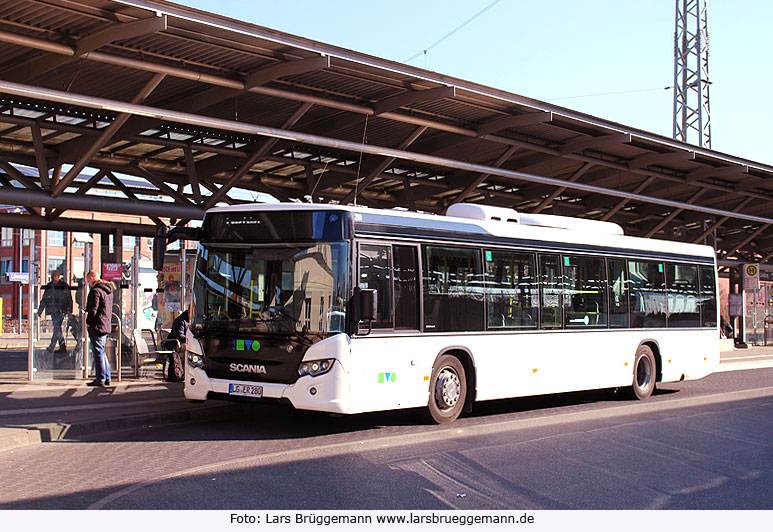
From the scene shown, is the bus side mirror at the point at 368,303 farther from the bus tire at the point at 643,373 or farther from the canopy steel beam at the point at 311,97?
the bus tire at the point at 643,373

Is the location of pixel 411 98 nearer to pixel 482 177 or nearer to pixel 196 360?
pixel 482 177

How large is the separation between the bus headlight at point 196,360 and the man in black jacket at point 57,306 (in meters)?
5.99

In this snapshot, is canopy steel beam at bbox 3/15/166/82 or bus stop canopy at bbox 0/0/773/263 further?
bus stop canopy at bbox 0/0/773/263

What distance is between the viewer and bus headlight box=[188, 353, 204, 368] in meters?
11.0

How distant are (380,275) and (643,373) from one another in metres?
7.11

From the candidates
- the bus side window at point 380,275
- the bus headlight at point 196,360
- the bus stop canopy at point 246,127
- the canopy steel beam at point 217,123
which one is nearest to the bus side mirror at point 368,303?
the bus side window at point 380,275

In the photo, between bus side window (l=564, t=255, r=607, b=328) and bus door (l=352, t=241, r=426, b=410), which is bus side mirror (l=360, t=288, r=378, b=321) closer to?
bus door (l=352, t=241, r=426, b=410)

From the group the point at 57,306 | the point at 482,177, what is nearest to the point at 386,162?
the point at 482,177

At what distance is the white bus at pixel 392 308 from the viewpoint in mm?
10297

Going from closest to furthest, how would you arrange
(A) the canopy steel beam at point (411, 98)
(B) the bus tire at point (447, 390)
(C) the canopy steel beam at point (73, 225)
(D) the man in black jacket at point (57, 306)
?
(B) the bus tire at point (447, 390)
(D) the man in black jacket at point (57, 306)
(A) the canopy steel beam at point (411, 98)
(C) the canopy steel beam at point (73, 225)

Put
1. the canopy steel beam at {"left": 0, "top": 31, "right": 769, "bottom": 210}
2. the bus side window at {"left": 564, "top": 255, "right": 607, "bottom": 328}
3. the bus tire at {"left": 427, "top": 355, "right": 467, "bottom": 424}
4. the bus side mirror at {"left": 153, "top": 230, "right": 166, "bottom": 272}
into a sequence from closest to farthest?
the bus side mirror at {"left": 153, "top": 230, "right": 166, "bottom": 272} < the bus tire at {"left": 427, "top": 355, "right": 467, "bottom": 424} < the canopy steel beam at {"left": 0, "top": 31, "right": 769, "bottom": 210} < the bus side window at {"left": 564, "top": 255, "right": 607, "bottom": 328}

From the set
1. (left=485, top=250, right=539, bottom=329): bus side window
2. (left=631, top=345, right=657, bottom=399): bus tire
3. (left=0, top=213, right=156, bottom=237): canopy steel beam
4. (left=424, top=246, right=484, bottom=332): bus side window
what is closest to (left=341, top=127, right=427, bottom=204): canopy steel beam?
(left=0, top=213, right=156, bottom=237): canopy steel beam

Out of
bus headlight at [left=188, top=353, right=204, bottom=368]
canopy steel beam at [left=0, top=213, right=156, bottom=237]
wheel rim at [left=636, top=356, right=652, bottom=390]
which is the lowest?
wheel rim at [left=636, top=356, right=652, bottom=390]

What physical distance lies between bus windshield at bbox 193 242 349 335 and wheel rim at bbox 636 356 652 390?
751cm
